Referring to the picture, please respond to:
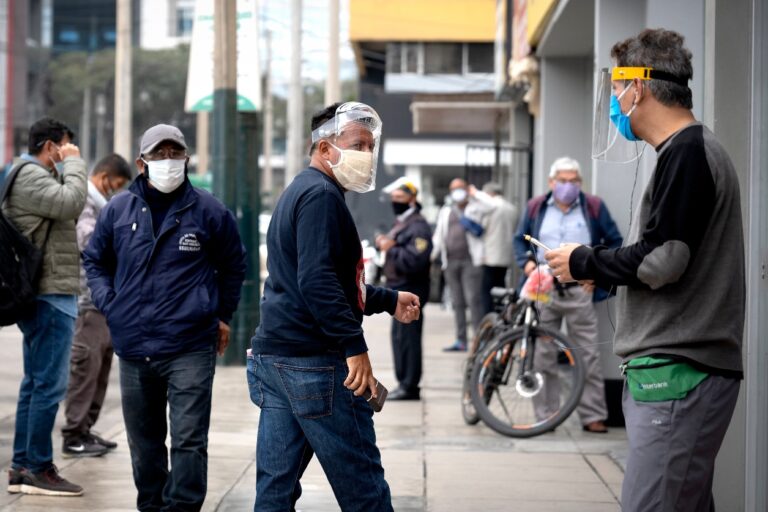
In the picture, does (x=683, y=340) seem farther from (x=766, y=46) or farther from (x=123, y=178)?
(x=123, y=178)

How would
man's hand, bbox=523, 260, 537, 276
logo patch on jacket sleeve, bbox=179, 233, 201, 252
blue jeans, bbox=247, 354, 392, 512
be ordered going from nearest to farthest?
blue jeans, bbox=247, 354, 392, 512 → logo patch on jacket sleeve, bbox=179, 233, 201, 252 → man's hand, bbox=523, 260, 537, 276

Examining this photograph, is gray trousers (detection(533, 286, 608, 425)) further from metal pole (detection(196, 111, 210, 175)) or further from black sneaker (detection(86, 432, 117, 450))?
metal pole (detection(196, 111, 210, 175))

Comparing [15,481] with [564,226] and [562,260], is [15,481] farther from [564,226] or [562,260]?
[564,226]

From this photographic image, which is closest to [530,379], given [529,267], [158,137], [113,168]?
[529,267]

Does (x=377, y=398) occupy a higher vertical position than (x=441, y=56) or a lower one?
lower

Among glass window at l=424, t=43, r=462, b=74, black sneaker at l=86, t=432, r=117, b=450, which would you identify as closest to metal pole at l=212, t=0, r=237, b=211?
black sneaker at l=86, t=432, r=117, b=450

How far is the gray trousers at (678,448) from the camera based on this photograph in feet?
12.5

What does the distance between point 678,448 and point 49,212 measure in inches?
159

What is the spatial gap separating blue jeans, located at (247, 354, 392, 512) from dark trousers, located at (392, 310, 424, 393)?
19.6ft

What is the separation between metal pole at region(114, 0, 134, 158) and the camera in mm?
32531

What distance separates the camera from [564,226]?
9.08 m

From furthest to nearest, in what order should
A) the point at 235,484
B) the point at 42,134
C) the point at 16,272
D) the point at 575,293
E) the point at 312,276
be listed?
the point at 575,293, the point at 235,484, the point at 42,134, the point at 16,272, the point at 312,276

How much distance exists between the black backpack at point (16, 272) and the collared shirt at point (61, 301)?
96 millimetres

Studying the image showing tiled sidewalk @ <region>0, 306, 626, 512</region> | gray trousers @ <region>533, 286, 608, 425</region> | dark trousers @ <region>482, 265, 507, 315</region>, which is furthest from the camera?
dark trousers @ <region>482, 265, 507, 315</region>
